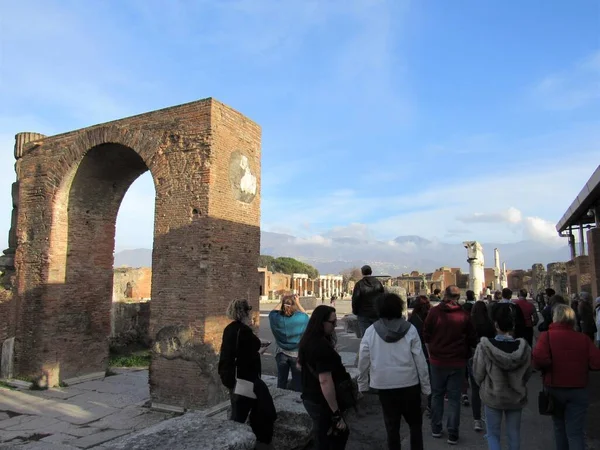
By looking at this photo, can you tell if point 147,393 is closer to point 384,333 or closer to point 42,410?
point 42,410

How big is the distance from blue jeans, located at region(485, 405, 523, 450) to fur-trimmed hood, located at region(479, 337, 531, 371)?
47cm

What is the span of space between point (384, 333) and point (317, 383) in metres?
0.76

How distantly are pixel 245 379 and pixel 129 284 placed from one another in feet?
83.4

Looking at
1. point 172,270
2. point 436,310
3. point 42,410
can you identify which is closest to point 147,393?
point 42,410

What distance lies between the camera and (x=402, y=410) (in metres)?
4.07

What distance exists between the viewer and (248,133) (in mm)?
8906

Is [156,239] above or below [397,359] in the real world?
above

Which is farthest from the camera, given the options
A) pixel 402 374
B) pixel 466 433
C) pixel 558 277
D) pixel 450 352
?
pixel 558 277

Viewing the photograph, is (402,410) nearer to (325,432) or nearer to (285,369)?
(325,432)

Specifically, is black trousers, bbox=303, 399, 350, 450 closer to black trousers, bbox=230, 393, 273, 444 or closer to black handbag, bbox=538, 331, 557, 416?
black trousers, bbox=230, 393, 273, 444

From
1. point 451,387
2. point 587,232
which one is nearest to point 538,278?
point 587,232

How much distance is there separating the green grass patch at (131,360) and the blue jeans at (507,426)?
9.48 m

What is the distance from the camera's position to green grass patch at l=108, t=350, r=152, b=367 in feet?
37.9

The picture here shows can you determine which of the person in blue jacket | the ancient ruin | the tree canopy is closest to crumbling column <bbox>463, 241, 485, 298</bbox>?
the ancient ruin
